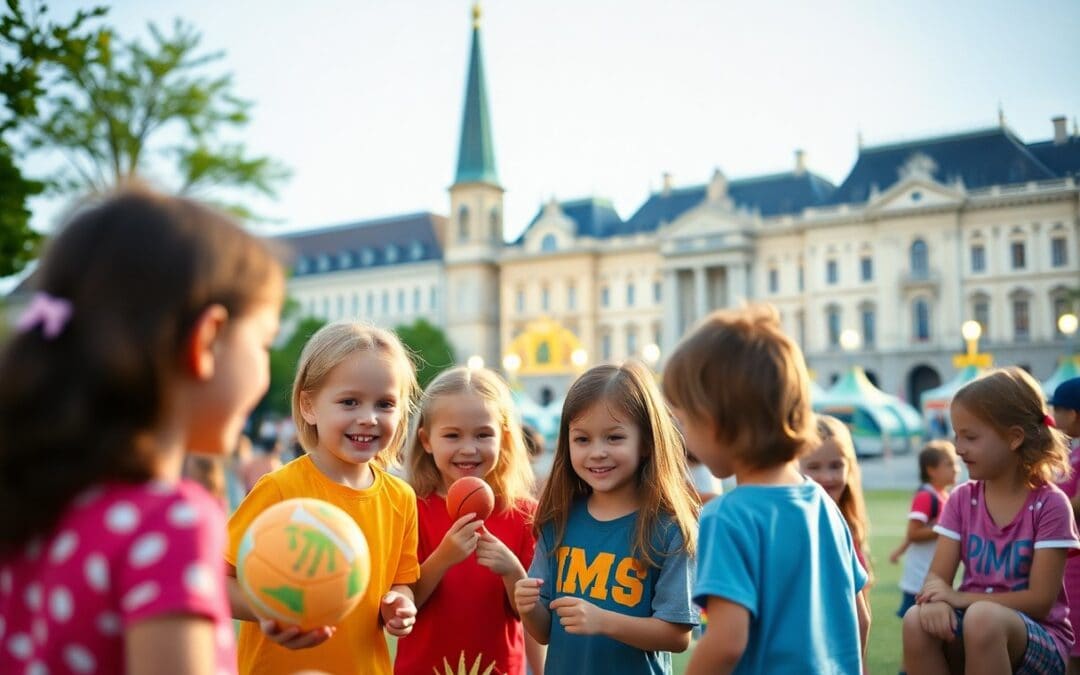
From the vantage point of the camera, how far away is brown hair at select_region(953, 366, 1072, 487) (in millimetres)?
3580

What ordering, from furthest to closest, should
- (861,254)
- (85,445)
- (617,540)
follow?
(861,254), (617,540), (85,445)

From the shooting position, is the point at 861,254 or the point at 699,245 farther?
the point at 699,245

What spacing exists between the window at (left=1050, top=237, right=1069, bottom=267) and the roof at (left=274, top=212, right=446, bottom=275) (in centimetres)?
4120

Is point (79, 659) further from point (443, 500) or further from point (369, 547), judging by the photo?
point (443, 500)

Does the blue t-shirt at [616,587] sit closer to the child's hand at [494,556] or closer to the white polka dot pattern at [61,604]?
the child's hand at [494,556]

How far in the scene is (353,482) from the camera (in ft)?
10.3

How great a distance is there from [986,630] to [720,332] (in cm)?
179

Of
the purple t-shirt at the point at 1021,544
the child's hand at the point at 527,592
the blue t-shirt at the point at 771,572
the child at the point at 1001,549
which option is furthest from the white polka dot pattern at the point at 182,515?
the purple t-shirt at the point at 1021,544

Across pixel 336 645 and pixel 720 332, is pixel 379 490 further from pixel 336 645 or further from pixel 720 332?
pixel 720 332

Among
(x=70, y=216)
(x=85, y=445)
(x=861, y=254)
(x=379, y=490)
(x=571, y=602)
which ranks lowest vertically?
(x=571, y=602)

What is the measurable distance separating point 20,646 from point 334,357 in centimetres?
187

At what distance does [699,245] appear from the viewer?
57.6 meters

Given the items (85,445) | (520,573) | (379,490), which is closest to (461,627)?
(520,573)

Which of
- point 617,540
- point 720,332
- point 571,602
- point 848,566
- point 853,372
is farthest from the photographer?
point 853,372
